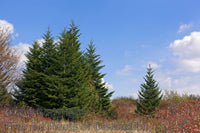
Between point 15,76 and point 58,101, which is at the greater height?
point 15,76

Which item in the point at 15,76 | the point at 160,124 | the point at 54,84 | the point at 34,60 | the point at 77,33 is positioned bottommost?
the point at 160,124

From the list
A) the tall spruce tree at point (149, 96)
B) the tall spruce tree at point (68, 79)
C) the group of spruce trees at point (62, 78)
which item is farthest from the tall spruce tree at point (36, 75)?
the tall spruce tree at point (149, 96)

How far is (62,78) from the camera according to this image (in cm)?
1523

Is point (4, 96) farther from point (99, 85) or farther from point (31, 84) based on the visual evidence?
point (99, 85)

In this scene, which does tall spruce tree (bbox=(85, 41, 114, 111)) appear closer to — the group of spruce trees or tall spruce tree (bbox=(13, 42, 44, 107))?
the group of spruce trees

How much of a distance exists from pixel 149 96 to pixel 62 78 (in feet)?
35.0

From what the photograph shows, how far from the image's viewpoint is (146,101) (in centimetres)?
2094

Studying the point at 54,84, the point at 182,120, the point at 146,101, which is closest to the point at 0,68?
the point at 54,84

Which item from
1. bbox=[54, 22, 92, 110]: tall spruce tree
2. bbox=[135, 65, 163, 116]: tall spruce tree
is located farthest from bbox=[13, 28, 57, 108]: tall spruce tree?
bbox=[135, 65, 163, 116]: tall spruce tree

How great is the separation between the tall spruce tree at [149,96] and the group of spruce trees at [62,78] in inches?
153

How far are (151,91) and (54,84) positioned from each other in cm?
1135

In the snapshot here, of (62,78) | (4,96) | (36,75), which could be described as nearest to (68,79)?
(62,78)

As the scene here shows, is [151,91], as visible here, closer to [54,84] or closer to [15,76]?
[54,84]

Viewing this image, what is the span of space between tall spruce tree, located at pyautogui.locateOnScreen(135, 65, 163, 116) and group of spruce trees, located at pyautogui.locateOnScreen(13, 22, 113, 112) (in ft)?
12.7
